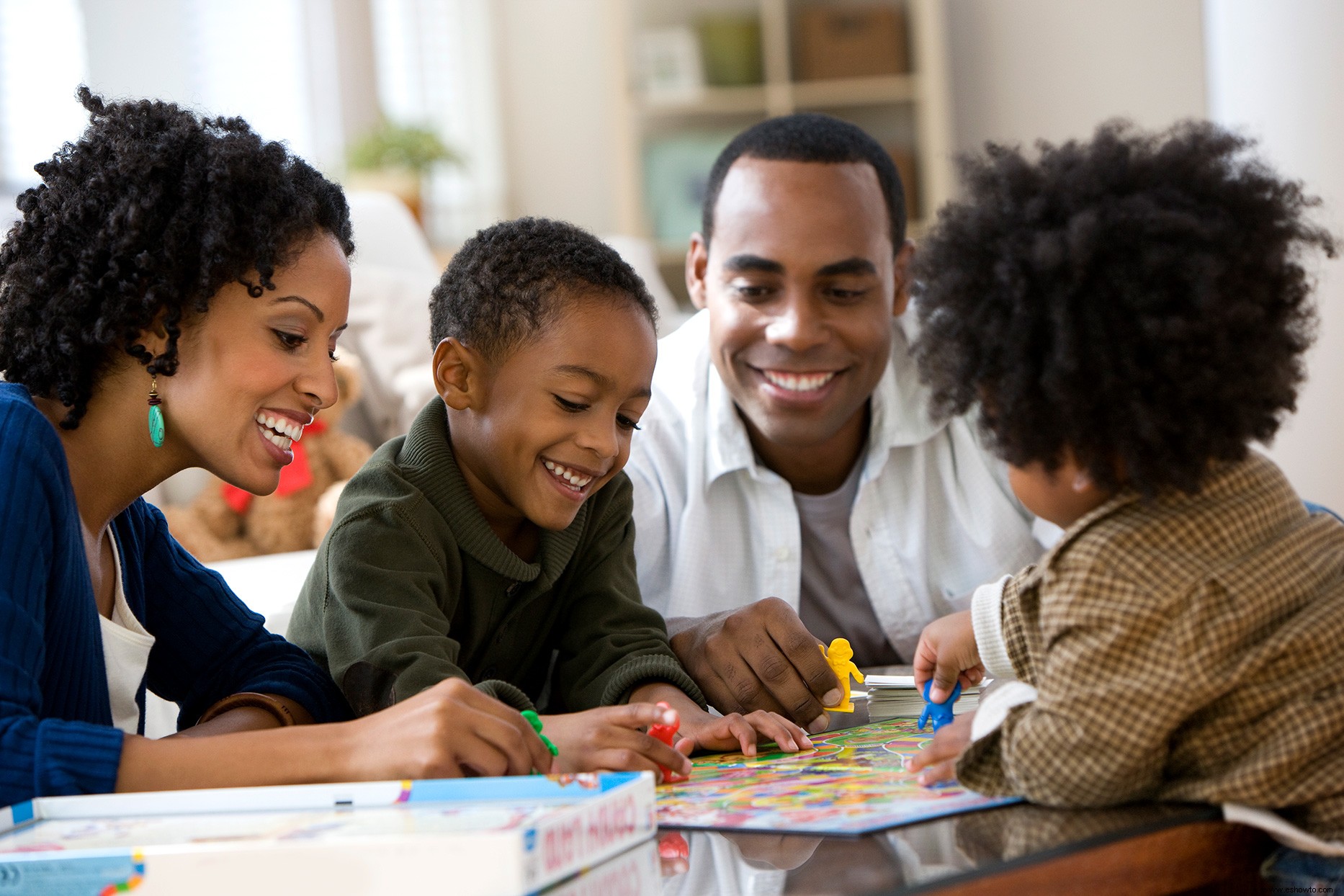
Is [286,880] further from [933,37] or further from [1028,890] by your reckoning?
[933,37]

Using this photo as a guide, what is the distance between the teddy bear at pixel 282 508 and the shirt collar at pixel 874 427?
0.94 meters

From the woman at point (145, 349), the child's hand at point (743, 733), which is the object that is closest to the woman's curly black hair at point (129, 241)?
Answer: the woman at point (145, 349)

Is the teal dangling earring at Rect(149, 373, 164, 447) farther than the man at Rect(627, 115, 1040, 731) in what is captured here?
No

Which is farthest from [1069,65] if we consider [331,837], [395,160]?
[331,837]

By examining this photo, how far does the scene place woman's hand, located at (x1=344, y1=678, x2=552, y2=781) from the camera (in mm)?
900

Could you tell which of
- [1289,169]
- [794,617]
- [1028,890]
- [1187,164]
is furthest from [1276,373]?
[1289,169]

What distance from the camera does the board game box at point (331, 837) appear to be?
27.4 inches

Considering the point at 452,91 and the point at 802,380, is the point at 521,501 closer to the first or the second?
the point at 802,380

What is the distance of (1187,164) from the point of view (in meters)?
0.90

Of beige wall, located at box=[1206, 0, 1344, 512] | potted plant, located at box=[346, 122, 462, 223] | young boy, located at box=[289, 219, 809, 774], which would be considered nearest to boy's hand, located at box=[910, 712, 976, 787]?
young boy, located at box=[289, 219, 809, 774]

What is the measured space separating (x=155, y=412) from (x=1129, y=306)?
78 cm

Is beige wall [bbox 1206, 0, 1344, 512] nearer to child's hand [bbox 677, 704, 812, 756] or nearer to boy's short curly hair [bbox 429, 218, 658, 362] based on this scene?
boy's short curly hair [bbox 429, 218, 658, 362]

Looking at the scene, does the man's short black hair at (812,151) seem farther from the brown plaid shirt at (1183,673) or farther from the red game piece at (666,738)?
the brown plaid shirt at (1183,673)

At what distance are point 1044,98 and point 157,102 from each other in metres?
4.08
